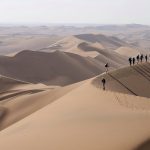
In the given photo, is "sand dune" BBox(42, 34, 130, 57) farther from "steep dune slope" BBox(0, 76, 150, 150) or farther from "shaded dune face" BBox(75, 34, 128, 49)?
"steep dune slope" BBox(0, 76, 150, 150)

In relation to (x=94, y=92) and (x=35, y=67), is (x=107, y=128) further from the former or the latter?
(x=35, y=67)

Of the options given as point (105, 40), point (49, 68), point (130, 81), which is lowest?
point (105, 40)

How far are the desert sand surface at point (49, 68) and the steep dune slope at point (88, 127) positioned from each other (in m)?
23.7

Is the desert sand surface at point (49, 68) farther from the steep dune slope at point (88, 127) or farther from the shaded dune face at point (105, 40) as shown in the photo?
the shaded dune face at point (105, 40)

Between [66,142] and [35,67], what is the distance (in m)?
34.9

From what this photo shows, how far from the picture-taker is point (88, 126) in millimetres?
11359

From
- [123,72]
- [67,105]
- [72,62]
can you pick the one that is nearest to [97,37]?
[72,62]

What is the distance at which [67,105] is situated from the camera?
51.3 ft

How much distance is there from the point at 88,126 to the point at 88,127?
118 mm

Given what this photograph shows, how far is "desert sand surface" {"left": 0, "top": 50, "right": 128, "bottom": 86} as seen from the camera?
4122 centimetres

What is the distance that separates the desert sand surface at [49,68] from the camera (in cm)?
4122

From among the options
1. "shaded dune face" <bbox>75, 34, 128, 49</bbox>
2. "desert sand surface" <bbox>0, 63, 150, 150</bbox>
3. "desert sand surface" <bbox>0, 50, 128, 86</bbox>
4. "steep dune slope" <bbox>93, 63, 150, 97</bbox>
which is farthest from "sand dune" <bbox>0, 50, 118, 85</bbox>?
"shaded dune face" <bbox>75, 34, 128, 49</bbox>

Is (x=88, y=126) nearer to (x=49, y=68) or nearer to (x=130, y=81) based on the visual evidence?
(x=130, y=81)

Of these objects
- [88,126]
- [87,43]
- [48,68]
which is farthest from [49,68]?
[87,43]
